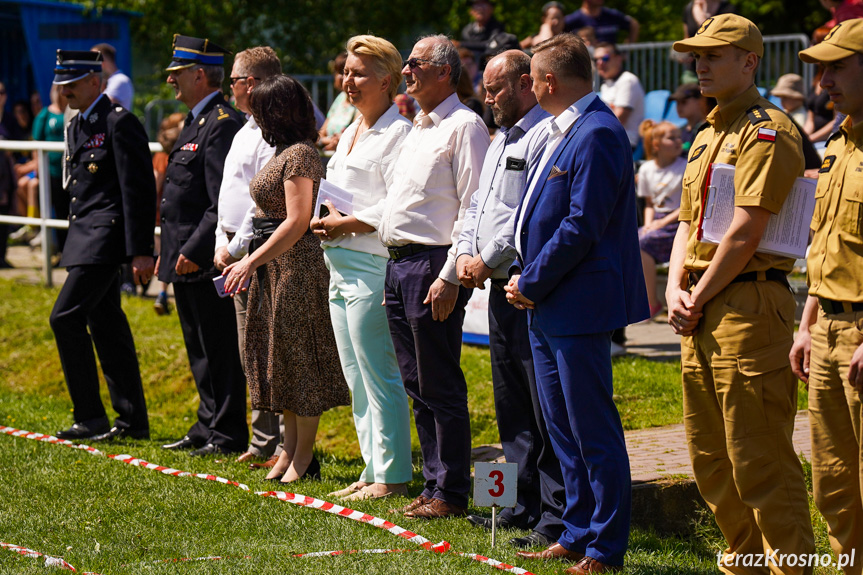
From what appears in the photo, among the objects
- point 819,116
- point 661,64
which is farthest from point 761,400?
point 661,64

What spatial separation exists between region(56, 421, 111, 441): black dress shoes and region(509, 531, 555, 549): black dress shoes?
12.7 ft

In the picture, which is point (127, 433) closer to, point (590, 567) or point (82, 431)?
point (82, 431)

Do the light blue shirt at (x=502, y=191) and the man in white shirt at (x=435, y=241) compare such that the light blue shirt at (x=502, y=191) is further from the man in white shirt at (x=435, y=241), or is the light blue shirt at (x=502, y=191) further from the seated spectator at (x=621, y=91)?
the seated spectator at (x=621, y=91)

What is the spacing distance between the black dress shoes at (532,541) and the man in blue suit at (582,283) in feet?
0.81

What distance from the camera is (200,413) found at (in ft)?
25.0

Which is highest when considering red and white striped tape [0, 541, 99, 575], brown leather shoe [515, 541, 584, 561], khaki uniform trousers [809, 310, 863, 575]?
khaki uniform trousers [809, 310, 863, 575]

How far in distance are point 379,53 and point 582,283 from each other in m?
2.05

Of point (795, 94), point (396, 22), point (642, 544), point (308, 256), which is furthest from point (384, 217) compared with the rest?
point (396, 22)

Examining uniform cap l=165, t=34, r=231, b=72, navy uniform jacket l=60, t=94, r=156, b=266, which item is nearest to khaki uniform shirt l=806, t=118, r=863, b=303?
uniform cap l=165, t=34, r=231, b=72

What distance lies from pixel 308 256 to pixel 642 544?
2.38 m

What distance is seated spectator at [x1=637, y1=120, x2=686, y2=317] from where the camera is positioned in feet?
30.1

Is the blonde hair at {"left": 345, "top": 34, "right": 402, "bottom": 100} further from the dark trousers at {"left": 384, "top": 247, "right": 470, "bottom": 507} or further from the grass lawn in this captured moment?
the grass lawn

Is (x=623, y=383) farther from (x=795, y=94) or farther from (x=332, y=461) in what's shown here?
(x=795, y=94)

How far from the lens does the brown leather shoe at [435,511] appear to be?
18.4 feet
